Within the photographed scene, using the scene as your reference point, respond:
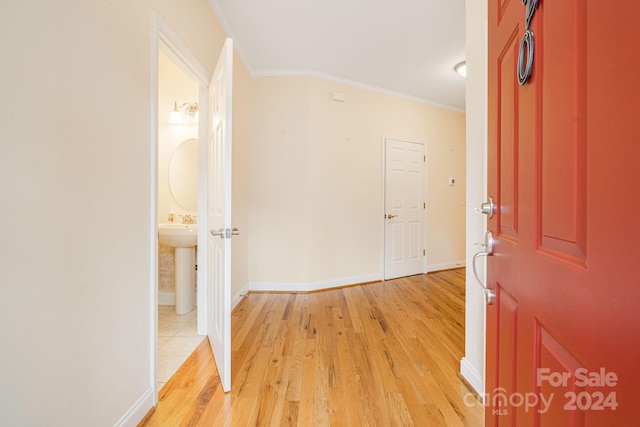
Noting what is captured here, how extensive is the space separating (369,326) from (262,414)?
1268 mm

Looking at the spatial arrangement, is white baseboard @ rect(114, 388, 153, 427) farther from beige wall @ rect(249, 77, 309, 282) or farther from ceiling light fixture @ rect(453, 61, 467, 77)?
ceiling light fixture @ rect(453, 61, 467, 77)

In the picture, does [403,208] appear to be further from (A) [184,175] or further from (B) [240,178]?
(A) [184,175]

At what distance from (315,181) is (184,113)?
1.61 m

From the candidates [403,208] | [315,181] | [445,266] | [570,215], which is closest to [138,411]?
[570,215]

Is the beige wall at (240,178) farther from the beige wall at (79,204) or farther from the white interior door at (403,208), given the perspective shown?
the white interior door at (403,208)

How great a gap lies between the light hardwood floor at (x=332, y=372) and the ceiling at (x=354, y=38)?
8.82ft

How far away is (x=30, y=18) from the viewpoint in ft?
2.81

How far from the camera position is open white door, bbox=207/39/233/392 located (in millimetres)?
1532

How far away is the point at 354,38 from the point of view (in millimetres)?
2697

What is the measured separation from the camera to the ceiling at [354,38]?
7.47 ft

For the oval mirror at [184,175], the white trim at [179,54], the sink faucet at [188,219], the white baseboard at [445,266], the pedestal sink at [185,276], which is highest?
the white trim at [179,54]

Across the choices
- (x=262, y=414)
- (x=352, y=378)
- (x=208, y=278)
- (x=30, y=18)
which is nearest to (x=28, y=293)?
(x=30, y=18)

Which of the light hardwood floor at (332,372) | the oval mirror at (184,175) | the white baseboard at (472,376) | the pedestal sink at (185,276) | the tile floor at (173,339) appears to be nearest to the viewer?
the light hardwood floor at (332,372)

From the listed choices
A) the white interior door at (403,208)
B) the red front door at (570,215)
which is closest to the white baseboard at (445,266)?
the white interior door at (403,208)
